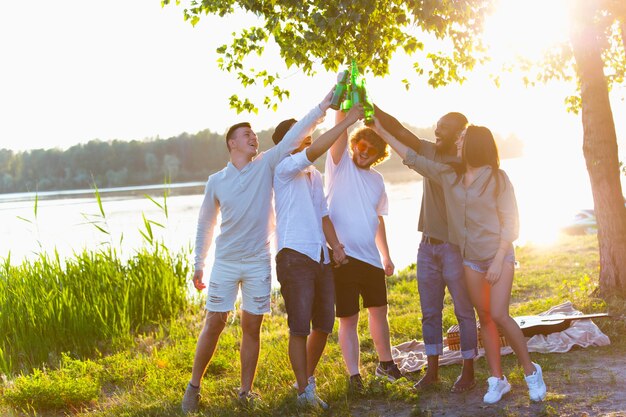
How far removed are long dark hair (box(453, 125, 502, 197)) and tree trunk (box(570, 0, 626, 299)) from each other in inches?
153

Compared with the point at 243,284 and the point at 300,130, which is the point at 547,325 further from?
the point at 300,130

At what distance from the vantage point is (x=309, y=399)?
4973 millimetres

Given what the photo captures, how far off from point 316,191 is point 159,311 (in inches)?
199

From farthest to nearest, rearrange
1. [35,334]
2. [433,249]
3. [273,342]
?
1. [35,334]
2. [273,342]
3. [433,249]

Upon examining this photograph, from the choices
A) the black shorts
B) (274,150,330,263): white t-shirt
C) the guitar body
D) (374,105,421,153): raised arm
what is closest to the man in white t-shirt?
the black shorts

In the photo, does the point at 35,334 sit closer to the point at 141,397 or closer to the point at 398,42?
the point at 141,397

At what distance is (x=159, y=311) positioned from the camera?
9.51m

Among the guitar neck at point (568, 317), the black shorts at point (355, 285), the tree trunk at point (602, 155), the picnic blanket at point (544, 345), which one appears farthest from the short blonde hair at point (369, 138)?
the tree trunk at point (602, 155)

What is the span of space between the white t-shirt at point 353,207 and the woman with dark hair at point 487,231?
41cm

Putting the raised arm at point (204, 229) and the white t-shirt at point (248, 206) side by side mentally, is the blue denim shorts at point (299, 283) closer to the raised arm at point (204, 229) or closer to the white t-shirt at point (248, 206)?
the white t-shirt at point (248, 206)

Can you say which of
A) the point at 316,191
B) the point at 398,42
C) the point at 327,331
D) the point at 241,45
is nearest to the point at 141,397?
the point at 327,331

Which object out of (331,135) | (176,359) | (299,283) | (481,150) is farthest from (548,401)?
(176,359)

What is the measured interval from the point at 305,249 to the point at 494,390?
5.13 ft

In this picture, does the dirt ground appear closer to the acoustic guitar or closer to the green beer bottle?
the acoustic guitar
